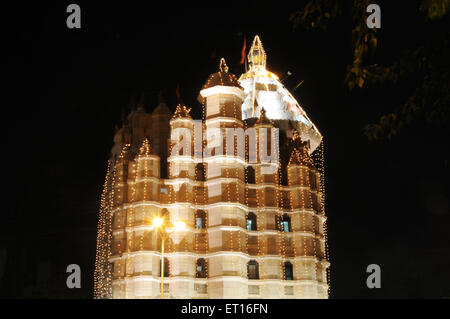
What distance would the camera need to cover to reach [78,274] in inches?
2467

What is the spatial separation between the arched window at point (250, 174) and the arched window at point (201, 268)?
30.9 ft

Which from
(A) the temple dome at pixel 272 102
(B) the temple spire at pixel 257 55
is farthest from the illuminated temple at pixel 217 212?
(B) the temple spire at pixel 257 55

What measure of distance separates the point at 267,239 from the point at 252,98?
1751 cm

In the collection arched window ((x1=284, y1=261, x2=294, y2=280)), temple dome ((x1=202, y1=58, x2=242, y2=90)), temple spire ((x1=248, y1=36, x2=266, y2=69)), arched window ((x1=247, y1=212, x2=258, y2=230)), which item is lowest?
arched window ((x1=284, y1=261, x2=294, y2=280))

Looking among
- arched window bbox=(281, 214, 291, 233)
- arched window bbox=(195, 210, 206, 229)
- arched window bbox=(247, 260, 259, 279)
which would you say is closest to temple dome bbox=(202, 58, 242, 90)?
arched window bbox=(195, 210, 206, 229)

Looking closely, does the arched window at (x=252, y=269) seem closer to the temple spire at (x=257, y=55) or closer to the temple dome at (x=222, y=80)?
the temple dome at (x=222, y=80)

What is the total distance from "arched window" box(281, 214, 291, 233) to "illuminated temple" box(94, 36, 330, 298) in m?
0.10

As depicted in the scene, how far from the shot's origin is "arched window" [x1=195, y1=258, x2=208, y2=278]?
53.9 meters

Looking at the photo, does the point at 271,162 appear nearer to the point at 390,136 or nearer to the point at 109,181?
the point at 109,181

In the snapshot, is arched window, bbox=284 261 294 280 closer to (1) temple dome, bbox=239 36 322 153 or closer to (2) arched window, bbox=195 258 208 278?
(2) arched window, bbox=195 258 208 278

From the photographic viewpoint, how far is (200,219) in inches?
2210

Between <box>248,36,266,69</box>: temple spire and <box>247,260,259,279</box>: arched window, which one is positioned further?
<box>248,36,266,69</box>: temple spire

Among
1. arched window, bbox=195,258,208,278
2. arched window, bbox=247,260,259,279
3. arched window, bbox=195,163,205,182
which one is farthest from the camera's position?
arched window, bbox=195,163,205,182
